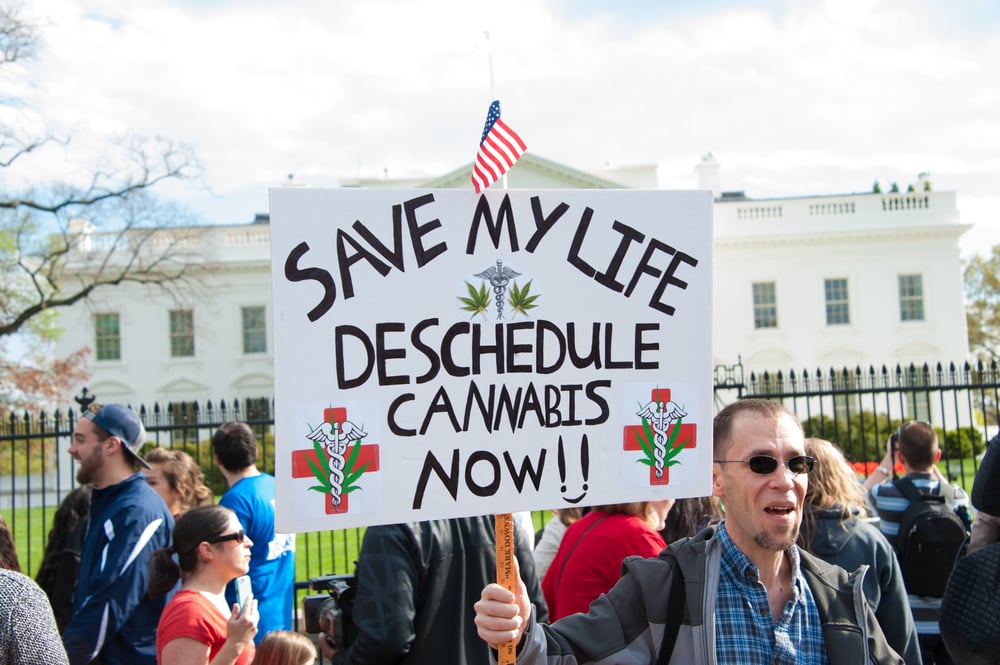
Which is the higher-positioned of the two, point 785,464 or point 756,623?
point 785,464

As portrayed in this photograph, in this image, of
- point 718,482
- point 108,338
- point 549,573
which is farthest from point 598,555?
point 108,338

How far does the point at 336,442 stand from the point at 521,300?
626 mm

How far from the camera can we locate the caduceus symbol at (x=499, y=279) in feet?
8.21

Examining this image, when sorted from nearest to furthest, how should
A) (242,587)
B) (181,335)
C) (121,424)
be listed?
(242,587) → (121,424) → (181,335)

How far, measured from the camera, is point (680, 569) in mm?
2320

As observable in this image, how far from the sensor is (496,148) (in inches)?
101

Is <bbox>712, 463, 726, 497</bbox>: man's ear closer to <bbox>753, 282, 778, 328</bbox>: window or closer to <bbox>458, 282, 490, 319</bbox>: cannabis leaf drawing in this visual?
<bbox>458, 282, 490, 319</bbox>: cannabis leaf drawing

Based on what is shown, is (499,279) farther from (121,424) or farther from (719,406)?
(719,406)

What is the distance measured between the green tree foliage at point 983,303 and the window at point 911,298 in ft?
21.4

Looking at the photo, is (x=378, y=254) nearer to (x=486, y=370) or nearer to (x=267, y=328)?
(x=486, y=370)

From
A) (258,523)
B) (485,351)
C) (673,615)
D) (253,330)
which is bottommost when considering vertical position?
(258,523)

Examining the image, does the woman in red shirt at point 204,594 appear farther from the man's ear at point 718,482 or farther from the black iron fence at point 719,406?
the black iron fence at point 719,406

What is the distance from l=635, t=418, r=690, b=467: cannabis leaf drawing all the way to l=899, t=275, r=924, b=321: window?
3678 cm

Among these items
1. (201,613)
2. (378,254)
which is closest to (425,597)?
(201,613)
